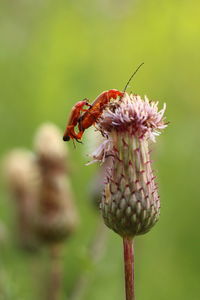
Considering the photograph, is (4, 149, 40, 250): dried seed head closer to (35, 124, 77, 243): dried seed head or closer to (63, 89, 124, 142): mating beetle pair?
(35, 124, 77, 243): dried seed head

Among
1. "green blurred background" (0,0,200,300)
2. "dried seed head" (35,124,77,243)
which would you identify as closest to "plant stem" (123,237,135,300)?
"dried seed head" (35,124,77,243)

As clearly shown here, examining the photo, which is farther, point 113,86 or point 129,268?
point 113,86

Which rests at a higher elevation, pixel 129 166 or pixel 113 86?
pixel 113 86

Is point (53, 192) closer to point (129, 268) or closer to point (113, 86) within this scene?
point (129, 268)

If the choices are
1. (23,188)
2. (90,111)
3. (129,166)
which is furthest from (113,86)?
(129,166)

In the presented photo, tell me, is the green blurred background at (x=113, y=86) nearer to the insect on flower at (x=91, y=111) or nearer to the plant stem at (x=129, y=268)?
the insect on flower at (x=91, y=111)
